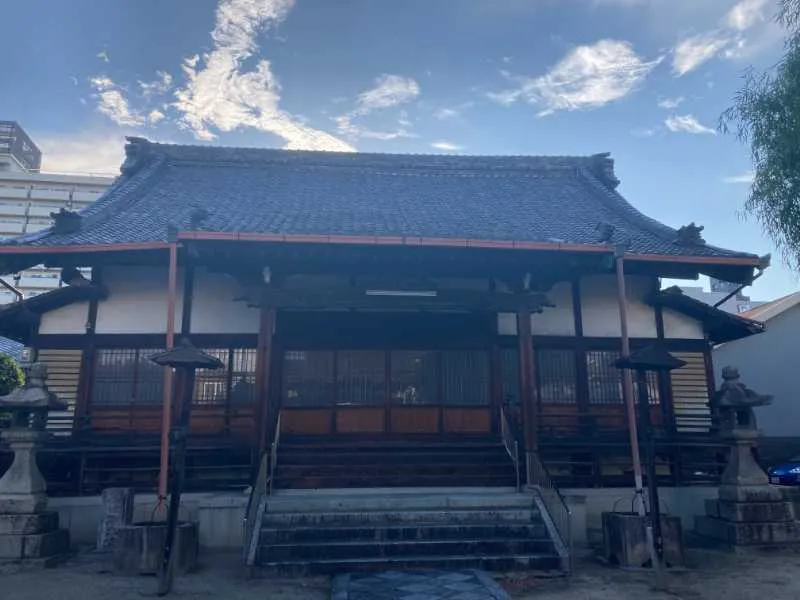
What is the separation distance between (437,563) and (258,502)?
10.1 ft

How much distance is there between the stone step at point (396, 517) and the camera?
938 centimetres

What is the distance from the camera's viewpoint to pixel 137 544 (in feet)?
27.8

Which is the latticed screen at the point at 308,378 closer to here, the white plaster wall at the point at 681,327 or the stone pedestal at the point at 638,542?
the stone pedestal at the point at 638,542

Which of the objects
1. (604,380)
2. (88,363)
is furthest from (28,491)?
(604,380)

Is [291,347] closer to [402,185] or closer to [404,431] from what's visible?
[404,431]

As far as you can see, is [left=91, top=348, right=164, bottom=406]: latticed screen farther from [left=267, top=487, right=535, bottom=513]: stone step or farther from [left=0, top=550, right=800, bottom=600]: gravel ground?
[left=267, top=487, right=535, bottom=513]: stone step

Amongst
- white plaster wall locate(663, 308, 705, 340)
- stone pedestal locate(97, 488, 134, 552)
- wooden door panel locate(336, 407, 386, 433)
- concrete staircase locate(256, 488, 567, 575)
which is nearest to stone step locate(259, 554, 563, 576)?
concrete staircase locate(256, 488, 567, 575)

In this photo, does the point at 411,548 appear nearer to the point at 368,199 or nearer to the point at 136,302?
the point at 136,302

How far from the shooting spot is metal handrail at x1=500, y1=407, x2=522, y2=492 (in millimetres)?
10961

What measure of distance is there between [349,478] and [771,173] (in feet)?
30.2

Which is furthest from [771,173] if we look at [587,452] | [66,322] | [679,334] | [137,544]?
[66,322]

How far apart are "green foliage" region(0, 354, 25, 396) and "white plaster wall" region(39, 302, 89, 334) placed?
5.54 m

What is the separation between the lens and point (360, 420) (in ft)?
41.8

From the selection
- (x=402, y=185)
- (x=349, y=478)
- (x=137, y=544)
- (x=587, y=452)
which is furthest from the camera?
(x=402, y=185)
